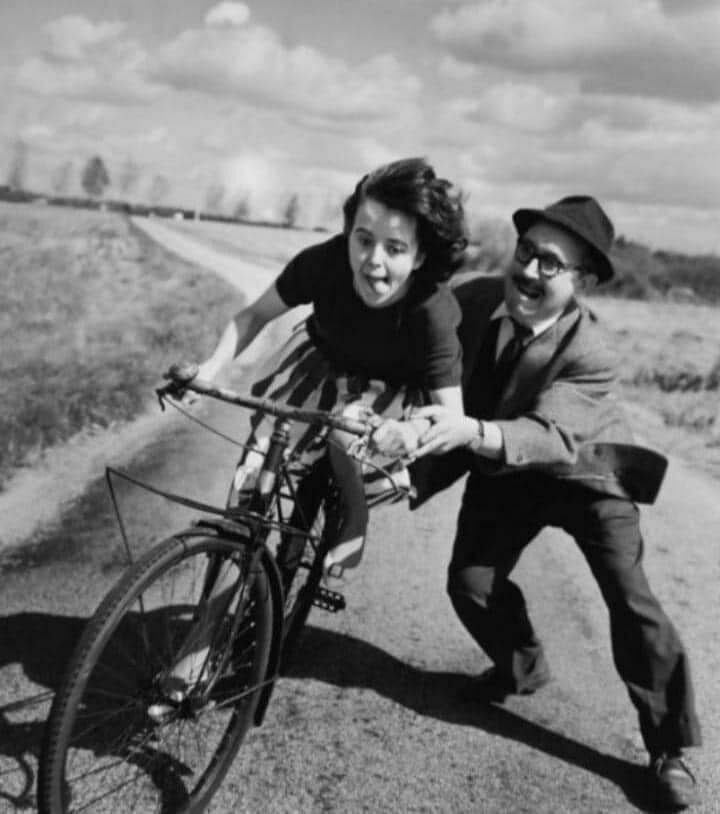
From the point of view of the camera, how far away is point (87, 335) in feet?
45.5

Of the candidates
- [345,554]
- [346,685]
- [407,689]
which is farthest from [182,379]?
[407,689]

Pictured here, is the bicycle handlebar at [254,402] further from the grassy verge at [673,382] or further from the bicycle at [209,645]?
the grassy verge at [673,382]

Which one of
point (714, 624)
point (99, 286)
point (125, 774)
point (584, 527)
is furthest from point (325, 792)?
point (99, 286)

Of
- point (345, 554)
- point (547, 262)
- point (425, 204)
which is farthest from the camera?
point (345, 554)

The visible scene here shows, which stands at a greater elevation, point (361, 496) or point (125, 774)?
point (361, 496)

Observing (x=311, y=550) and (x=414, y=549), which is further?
(x=414, y=549)

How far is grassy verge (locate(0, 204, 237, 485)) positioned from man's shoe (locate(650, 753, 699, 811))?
176 inches

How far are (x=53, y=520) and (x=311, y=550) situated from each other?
248cm

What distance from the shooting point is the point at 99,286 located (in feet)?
78.0

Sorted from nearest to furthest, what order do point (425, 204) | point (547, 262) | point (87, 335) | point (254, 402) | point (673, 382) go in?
point (254, 402), point (425, 204), point (547, 262), point (87, 335), point (673, 382)

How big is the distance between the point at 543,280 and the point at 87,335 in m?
11.2

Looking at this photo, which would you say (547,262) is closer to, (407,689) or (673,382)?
(407,689)

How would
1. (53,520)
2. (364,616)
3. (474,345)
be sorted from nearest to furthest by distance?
(474,345) < (364,616) < (53,520)

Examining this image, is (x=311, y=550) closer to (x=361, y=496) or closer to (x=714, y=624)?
(x=361, y=496)
